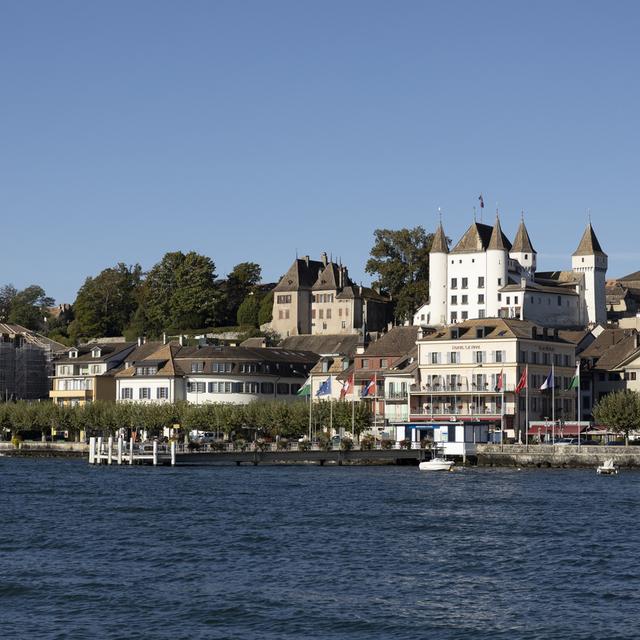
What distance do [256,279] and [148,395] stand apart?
44053mm

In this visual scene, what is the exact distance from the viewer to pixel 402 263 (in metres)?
156

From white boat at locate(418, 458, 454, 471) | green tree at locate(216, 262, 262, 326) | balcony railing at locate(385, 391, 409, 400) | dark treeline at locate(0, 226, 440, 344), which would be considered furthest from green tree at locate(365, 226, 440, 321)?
white boat at locate(418, 458, 454, 471)

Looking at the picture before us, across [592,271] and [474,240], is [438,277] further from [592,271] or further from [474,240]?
[592,271]

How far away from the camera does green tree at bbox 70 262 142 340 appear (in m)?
166

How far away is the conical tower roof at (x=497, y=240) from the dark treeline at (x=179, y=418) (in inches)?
1356

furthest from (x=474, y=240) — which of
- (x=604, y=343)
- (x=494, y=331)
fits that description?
(x=494, y=331)

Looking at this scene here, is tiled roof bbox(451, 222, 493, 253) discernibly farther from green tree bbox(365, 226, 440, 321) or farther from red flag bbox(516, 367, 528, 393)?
red flag bbox(516, 367, 528, 393)

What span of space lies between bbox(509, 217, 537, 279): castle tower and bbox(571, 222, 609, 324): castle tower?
4145 millimetres

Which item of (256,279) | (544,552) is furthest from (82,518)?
(256,279)

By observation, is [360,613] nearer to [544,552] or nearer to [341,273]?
[544,552]

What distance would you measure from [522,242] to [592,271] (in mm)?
7929

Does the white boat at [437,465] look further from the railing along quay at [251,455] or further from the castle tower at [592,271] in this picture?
the castle tower at [592,271]

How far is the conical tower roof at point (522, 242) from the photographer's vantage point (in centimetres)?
15162

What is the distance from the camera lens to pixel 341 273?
158375 mm
